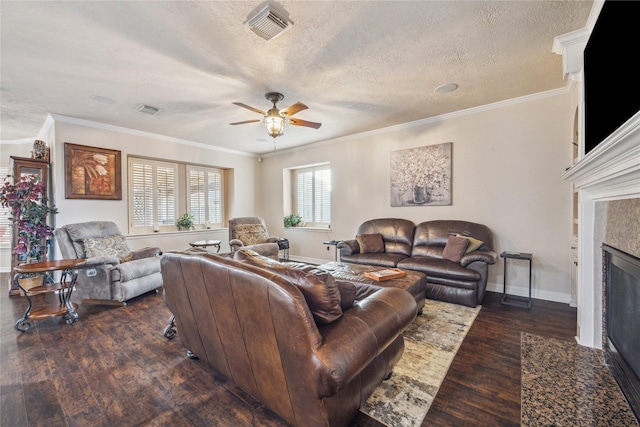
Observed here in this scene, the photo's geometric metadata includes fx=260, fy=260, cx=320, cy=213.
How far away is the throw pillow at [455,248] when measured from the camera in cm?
352

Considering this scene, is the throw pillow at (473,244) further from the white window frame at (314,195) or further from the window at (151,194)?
the window at (151,194)

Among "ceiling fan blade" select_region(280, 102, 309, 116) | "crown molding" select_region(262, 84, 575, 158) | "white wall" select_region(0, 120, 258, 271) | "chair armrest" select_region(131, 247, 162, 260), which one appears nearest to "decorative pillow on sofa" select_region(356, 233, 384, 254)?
"crown molding" select_region(262, 84, 575, 158)

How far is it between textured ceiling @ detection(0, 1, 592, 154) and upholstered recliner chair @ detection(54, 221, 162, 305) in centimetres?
182

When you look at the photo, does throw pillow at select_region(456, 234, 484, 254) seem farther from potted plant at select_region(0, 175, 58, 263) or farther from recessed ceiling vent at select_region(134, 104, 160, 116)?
potted plant at select_region(0, 175, 58, 263)

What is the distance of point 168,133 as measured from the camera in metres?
4.98

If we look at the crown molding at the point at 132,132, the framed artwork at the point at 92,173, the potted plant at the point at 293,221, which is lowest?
the potted plant at the point at 293,221

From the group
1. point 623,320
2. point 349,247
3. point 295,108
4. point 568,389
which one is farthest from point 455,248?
point 295,108

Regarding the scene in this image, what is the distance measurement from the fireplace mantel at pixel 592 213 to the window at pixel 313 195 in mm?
4193

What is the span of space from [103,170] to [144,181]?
738 millimetres

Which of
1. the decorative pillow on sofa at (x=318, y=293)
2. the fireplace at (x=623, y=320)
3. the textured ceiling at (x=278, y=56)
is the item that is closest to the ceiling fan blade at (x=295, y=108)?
the textured ceiling at (x=278, y=56)

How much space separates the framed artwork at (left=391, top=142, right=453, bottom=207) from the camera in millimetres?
4250

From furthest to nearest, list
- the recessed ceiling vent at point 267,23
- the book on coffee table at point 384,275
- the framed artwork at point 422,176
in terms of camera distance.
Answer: the framed artwork at point 422,176 → the book on coffee table at point 384,275 → the recessed ceiling vent at point 267,23

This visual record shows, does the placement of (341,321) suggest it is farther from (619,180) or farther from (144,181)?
(144,181)

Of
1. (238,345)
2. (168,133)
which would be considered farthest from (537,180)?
(168,133)
